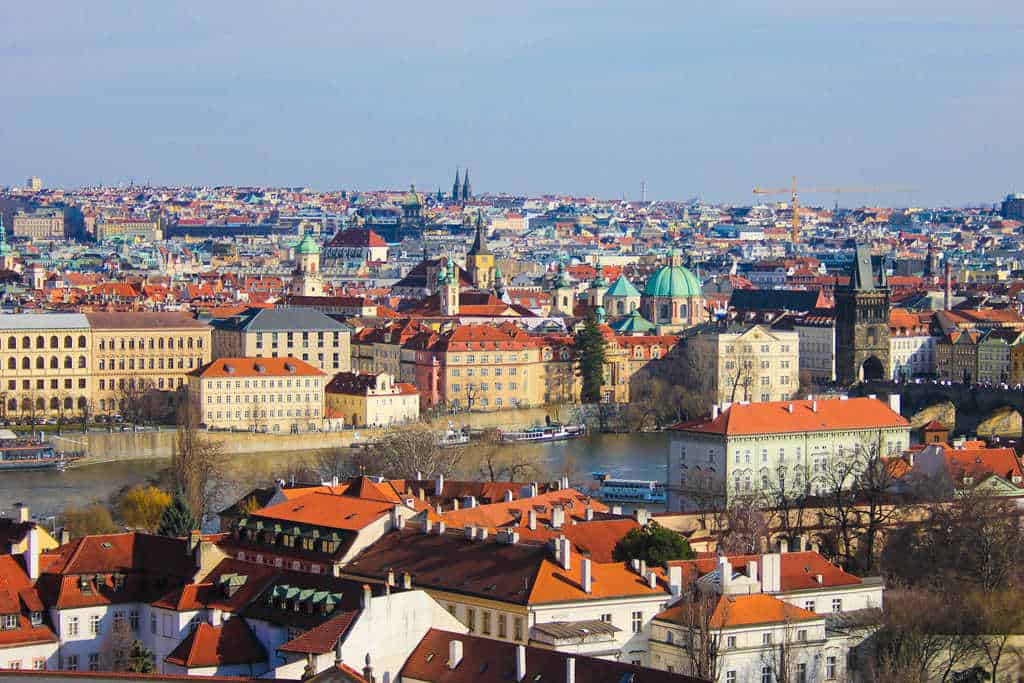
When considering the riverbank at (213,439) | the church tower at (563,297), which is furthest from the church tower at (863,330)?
the church tower at (563,297)

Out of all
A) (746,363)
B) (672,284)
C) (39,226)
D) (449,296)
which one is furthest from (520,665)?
(39,226)

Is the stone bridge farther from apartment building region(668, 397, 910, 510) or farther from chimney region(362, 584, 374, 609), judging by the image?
chimney region(362, 584, 374, 609)

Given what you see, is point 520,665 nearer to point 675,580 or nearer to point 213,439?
point 675,580

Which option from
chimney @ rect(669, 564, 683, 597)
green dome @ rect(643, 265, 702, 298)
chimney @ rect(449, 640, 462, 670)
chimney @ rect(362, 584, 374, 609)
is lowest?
chimney @ rect(449, 640, 462, 670)

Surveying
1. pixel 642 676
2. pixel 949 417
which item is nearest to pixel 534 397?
pixel 949 417

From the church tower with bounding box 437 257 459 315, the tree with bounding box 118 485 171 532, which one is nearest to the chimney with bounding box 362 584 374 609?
the tree with bounding box 118 485 171 532

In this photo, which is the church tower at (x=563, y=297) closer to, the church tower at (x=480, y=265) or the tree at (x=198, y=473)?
the church tower at (x=480, y=265)
